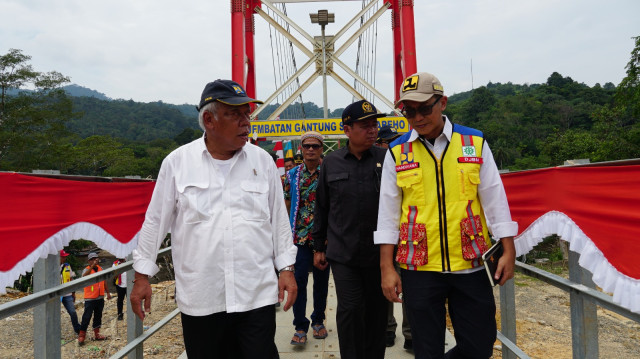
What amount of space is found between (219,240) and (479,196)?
119cm

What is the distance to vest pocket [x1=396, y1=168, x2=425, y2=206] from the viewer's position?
6.64ft

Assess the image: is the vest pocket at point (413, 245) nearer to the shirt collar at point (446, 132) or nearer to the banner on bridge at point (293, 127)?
the shirt collar at point (446, 132)

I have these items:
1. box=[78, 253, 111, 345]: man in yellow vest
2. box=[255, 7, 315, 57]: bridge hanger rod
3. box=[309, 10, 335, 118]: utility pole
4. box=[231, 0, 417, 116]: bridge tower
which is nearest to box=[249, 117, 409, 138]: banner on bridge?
box=[231, 0, 417, 116]: bridge tower

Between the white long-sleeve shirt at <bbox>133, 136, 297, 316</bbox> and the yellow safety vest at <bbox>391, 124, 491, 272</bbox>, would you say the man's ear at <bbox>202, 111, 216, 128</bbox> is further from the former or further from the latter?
the yellow safety vest at <bbox>391, 124, 491, 272</bbox>

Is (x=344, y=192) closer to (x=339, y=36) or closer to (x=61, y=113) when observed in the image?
(x=339, y=36)

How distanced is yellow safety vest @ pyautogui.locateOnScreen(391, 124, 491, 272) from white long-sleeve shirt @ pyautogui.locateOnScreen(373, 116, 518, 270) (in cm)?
4

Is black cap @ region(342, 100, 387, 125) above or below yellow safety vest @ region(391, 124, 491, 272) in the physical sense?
above

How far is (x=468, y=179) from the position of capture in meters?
1.97

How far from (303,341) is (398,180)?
2114 millimetres

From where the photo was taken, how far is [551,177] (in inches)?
80.3

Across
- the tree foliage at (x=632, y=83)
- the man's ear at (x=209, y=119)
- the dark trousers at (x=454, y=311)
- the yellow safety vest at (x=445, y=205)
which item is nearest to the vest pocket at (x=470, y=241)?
the yellow safety vest at (x=445, y=205)

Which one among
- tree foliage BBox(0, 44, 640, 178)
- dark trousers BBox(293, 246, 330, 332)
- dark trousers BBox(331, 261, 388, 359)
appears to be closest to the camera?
dark trousers BBox(331, 261, 388, 359)

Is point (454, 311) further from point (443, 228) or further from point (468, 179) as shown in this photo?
point (468, 179)

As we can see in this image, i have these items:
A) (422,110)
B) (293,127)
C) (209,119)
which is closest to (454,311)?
(422,110)
